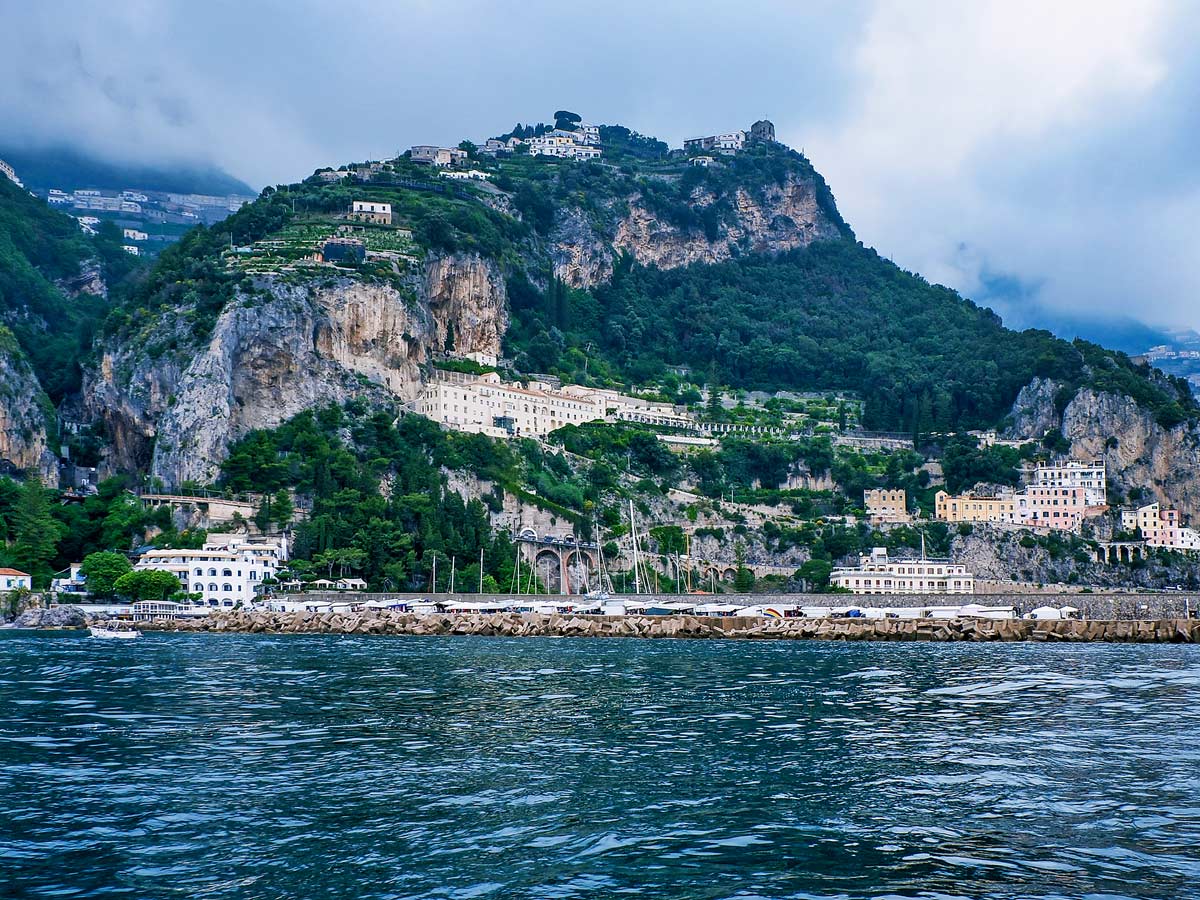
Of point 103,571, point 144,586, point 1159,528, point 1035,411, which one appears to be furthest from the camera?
point 1035,411

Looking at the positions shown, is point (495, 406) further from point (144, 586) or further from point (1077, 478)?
point (1077, 478)

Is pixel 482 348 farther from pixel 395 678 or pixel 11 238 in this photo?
pixel 395 678

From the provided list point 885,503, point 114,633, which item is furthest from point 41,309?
point 885,503

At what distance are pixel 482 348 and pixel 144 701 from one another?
404ft

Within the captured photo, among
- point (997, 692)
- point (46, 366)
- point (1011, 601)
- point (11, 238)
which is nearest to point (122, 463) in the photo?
point (46, 366)

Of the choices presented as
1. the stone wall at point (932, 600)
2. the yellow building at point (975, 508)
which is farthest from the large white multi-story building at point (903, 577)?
the yellow building at point (975, 508)

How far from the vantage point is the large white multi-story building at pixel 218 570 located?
9194 cm

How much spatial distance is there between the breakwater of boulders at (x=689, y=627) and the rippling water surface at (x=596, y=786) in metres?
27.3

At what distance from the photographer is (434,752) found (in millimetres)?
27516

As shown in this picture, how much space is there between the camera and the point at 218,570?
305 ft

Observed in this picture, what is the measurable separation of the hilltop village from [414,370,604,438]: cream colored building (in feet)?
1.13

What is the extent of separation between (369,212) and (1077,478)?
88195 millimetres

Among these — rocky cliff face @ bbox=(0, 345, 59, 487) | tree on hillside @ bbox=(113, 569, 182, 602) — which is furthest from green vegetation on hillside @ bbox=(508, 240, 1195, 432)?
tree on hillside @ bbox=(113, 569, 182, 602)

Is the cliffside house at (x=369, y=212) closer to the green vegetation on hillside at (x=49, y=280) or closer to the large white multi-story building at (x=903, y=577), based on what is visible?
the green vegetation on hillside at (x=49, y=280)
